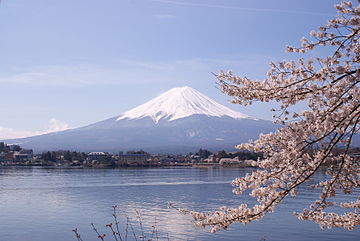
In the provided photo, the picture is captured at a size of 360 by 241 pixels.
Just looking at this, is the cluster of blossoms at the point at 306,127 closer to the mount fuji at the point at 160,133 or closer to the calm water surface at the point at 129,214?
the calm water surface at the point at 129,214

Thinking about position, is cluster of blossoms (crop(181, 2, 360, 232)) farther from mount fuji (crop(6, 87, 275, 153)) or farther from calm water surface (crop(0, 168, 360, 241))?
mount fuji (crop(6, 87, 275, 153))

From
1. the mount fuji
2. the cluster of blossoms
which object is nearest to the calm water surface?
the cluster of blossoms

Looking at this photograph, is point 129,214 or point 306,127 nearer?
point 306,127

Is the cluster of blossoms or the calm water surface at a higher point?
the cluster of blossoms

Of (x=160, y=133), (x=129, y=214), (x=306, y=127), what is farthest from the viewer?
(x=160, y=133)

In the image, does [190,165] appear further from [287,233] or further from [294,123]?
[294,123]

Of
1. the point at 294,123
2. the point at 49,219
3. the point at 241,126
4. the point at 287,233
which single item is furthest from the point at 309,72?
the point at 241,126

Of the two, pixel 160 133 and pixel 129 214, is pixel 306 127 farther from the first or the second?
pixel 160 133

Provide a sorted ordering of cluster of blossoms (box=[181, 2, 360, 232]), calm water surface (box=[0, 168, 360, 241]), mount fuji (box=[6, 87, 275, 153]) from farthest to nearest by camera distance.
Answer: mount fuji (box=[6, 87, 275, 153]) → calm water surface (box=[0, 168, 360, 241]) → cluster of blossoms (box=[181, 2, 360, 232])

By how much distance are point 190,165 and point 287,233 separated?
3412 centimetres

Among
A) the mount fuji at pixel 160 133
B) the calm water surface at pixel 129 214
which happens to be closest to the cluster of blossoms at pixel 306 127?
the calm water surface at pixel 129 214

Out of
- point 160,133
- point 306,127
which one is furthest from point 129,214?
point 160,133

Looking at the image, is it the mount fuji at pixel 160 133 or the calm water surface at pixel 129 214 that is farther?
the mount fuji at pixel 160 133

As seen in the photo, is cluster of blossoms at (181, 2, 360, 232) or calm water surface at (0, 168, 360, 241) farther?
calm water surface at (0, 168, 360, 241)
